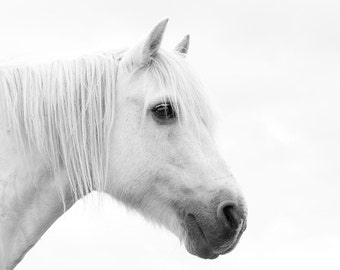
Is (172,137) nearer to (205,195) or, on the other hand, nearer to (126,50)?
(205,195)

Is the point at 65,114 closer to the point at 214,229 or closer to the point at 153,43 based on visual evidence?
the point at 153,43

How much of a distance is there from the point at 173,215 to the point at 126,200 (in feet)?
1.42

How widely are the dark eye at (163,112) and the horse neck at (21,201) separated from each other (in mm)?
1005

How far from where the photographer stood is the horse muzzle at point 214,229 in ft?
14.0

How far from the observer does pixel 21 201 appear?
418cm

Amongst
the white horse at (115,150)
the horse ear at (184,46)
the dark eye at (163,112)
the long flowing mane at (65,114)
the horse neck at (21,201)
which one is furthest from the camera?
the horse ear at (184,46)

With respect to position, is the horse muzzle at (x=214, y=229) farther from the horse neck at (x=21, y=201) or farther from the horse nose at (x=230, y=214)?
the horse neck at (x=21, y=201)

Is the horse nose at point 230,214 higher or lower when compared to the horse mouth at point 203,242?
higher

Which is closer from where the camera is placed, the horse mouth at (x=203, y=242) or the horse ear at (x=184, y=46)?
the horse mouth at (x=203, y=242)

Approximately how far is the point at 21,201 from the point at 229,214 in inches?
66.4

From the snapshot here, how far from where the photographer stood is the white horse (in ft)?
13.9

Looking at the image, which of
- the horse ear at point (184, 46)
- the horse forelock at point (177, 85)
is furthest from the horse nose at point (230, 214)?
the horse ear at point (184, 46)

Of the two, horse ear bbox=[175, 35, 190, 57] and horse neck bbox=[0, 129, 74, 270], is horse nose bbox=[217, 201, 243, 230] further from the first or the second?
horse ear bbox=[175, 35, 190, 57]

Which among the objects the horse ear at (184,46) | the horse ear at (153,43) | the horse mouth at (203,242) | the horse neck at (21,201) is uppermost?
the horse ear at (153,43)
